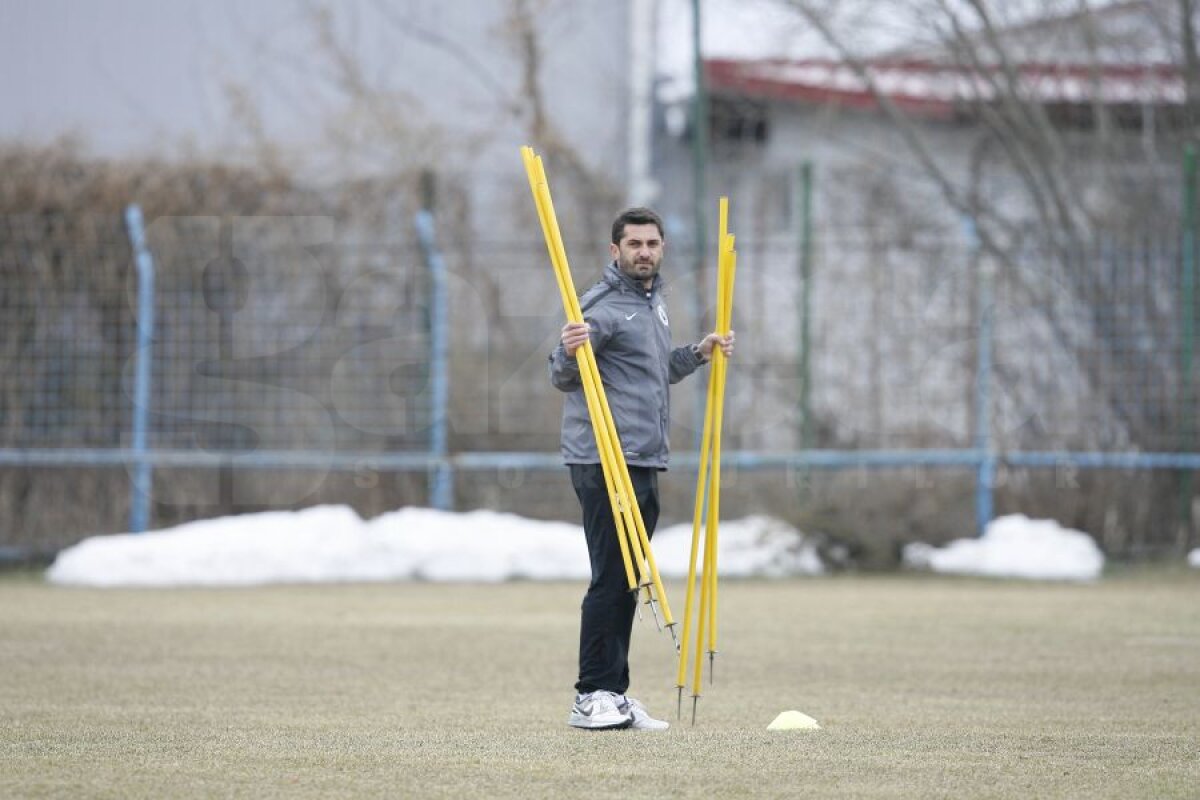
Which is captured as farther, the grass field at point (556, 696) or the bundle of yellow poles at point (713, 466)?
the bundle of yellow poles at point (713, 466)

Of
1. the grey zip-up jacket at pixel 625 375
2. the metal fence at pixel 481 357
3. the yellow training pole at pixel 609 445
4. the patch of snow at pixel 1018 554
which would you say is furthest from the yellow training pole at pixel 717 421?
the metal fence at pixel 481 357

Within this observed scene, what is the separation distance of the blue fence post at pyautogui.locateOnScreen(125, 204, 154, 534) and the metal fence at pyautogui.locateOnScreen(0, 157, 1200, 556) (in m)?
0.02

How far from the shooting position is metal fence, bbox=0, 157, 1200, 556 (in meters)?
13.7

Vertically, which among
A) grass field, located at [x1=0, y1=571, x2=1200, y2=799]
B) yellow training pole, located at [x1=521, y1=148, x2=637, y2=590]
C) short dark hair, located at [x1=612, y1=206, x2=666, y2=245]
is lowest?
grass field, located at [x1=0, y1=571, x2=1200, y2=799]

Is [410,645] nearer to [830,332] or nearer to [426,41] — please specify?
[830,332]

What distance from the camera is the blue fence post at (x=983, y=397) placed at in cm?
1378

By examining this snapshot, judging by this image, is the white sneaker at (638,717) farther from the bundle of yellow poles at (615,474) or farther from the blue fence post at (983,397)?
the blue fence post at (983,397)

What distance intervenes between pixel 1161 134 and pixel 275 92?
27.2 ft

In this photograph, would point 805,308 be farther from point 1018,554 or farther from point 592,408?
point 592,408

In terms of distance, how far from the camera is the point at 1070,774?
200 inches

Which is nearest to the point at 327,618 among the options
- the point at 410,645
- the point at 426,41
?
the point at 410,645

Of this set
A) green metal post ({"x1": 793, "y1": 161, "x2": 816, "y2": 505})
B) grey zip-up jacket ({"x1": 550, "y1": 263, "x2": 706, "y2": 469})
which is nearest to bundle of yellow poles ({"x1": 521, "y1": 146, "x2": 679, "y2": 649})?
grey zip-up jacket ({"x1": 550, "y1": 263, "x2": 706, "y2": 469})

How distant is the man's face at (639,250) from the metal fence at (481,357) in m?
7.36

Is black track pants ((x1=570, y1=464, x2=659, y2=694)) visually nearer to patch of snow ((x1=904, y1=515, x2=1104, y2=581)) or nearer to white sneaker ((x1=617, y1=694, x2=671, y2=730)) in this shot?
white sneaker ((x1=617, y1=694, x2=671, y2=730))
